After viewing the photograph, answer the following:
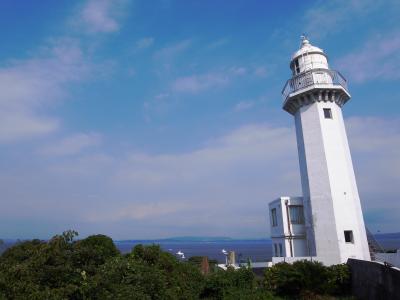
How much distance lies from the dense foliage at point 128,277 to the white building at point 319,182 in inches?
112

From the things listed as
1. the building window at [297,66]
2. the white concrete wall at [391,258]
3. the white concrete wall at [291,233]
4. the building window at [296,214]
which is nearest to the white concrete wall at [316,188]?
the white concrete wall at [291,233]

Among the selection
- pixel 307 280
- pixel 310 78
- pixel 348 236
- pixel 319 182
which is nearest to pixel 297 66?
pixel 310 78

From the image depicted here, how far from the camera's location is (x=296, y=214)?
23984mm

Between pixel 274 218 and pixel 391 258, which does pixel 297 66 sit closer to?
pixel 274 218

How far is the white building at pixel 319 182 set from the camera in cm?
2186

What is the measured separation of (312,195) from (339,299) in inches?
260

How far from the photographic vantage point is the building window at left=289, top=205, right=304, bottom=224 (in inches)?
937

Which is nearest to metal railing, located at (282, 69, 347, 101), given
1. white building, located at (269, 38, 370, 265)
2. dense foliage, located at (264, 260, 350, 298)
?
white building, located at (269, 38, 370, 265)

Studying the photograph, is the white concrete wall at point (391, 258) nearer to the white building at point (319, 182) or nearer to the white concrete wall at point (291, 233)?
the white building at point (319, 182)

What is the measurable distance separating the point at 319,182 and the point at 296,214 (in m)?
2.77

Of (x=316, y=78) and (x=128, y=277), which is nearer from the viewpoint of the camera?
(x=128, y=277)

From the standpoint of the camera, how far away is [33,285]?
9.30m

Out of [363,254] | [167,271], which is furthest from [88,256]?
[363,254]

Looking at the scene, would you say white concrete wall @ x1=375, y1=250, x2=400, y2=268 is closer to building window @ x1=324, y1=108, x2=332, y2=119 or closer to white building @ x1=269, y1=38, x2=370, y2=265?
white building @ x1=269, y1=38, x2=370, y2=265
